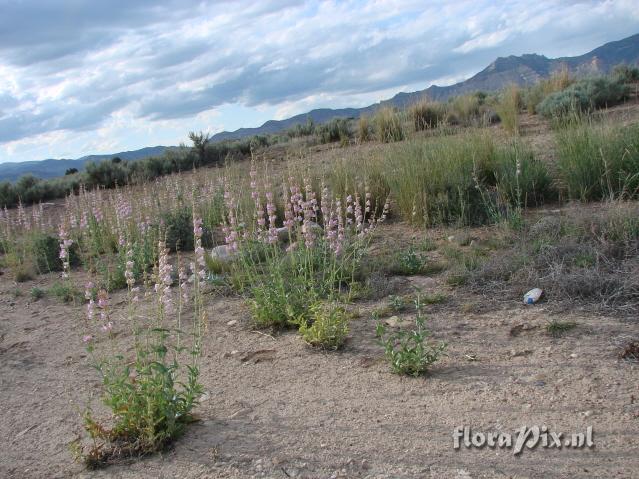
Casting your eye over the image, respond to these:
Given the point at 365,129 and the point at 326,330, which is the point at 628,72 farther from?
the point at 326,330

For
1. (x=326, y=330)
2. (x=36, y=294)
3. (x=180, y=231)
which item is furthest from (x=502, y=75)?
(x=326, y=330)

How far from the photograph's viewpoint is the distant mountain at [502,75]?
1666cm

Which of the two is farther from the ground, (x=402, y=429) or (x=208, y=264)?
(x=208, y=264)

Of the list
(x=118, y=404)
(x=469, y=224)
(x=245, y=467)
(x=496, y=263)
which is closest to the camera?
(x=245, y=467)

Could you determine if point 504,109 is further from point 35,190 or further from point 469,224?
point 35,190

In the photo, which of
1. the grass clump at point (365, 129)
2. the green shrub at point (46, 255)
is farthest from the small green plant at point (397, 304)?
the grass clump at point (365, 129)

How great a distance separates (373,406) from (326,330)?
0.95m

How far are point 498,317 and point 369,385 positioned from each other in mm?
1338

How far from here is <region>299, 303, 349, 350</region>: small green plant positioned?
14.4 ft

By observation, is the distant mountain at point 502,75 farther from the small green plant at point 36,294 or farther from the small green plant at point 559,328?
the small green plant at point 559,328

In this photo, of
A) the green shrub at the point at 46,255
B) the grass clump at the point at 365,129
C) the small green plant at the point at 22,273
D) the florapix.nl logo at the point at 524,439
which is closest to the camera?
A: the florapix.nl logo at the point at 524,439

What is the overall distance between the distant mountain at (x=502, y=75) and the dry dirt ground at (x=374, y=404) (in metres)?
12.0

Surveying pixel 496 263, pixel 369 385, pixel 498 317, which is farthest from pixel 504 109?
pixel 369 385

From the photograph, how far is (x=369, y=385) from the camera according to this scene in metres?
3.79
